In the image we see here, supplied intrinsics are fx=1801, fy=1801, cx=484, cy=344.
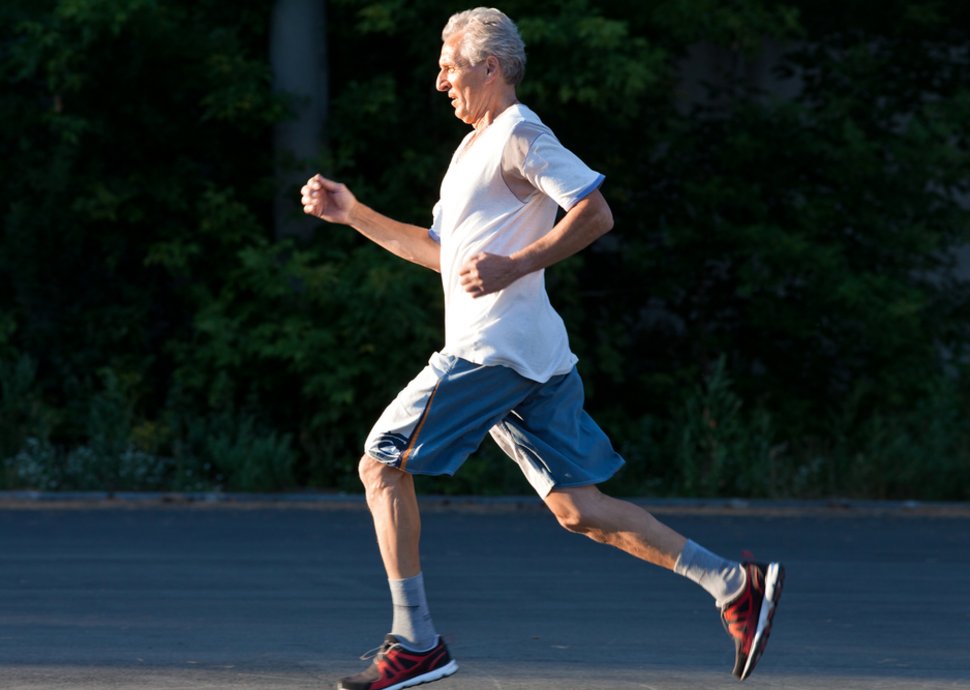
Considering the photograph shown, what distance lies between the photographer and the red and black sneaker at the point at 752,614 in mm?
5352

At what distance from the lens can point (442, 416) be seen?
5273mm

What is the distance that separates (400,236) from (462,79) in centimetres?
63

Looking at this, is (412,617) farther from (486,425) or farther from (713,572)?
(713,572)

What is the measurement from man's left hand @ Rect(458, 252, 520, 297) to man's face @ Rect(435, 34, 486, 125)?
1.57 feet

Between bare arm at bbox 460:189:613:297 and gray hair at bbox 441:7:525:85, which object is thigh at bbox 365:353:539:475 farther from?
gray hair at bbox 441:7:525:85

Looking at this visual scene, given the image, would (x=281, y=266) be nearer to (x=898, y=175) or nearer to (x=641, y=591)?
(x=898, y=175)

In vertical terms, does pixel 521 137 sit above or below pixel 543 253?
above

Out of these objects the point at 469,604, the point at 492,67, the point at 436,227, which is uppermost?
the point at 492,67

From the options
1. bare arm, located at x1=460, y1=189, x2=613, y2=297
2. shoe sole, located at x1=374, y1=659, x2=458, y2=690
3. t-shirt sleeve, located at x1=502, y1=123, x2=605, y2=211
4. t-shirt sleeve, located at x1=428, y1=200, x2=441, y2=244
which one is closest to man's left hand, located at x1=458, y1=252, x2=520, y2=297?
bare arm, located at x1=460, y1=189, x2=613, y2=297

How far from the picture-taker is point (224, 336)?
41.3ft

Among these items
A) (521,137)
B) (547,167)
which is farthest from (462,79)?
(547,167)

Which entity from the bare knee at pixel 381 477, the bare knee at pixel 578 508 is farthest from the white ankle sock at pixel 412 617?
the bare knee at pixel 578 508

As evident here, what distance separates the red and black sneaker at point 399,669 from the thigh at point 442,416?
1.76 ft

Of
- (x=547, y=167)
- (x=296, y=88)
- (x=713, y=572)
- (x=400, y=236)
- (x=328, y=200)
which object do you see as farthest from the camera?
(x=296, y=88)
